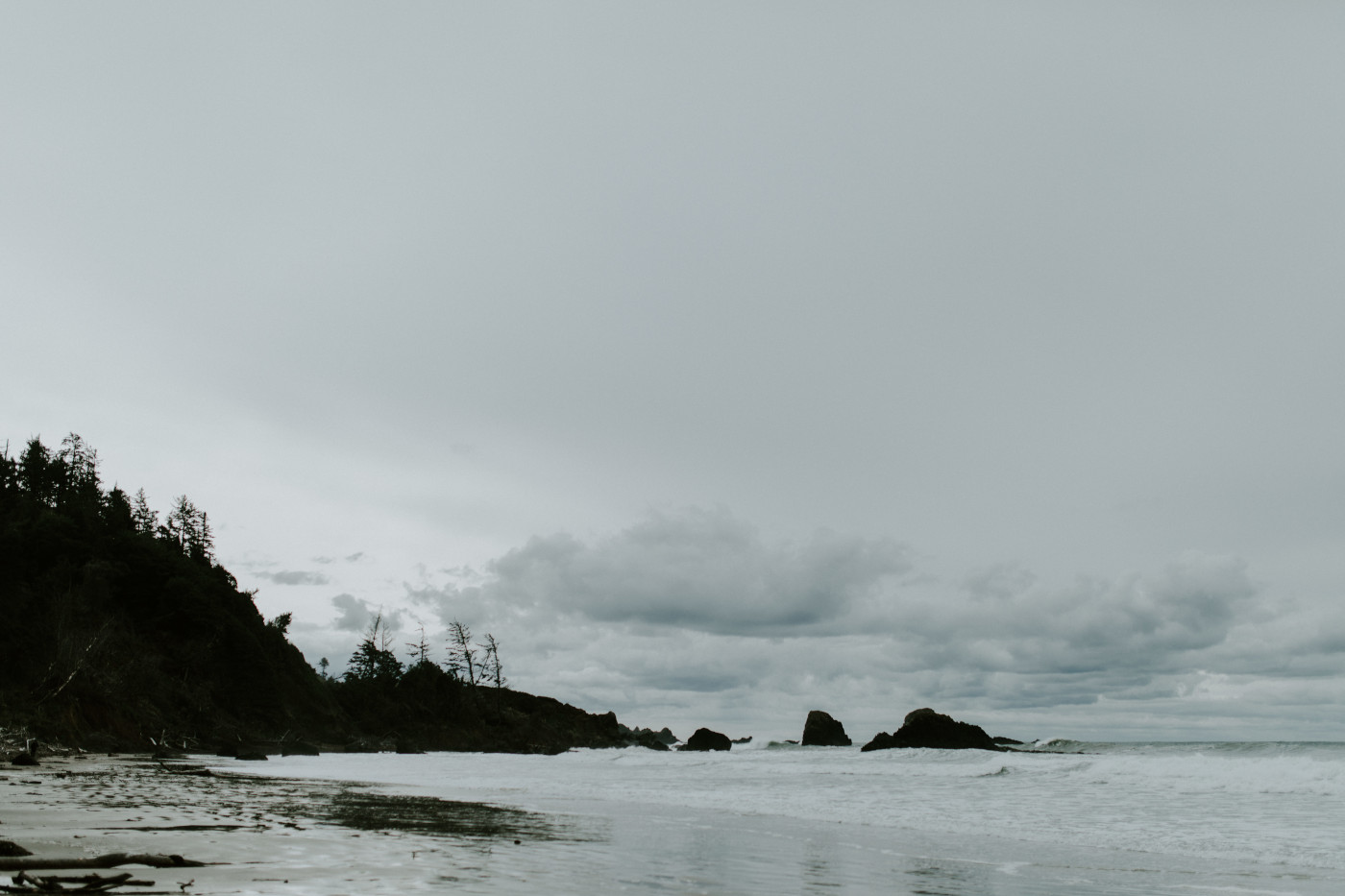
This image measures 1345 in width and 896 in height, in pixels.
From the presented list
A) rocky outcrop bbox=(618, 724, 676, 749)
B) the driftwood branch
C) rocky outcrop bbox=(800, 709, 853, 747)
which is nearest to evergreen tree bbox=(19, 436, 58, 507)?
rocky outcrop bbox=(618, 724, 676, 749)

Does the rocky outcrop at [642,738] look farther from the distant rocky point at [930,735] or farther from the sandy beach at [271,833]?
the sandy beach at [271,833]

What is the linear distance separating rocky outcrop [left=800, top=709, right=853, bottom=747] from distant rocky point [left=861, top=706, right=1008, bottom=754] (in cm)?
1974

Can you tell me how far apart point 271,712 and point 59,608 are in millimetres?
17656

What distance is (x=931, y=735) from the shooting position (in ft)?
176

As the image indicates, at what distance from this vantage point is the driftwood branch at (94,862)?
A: 5914mm

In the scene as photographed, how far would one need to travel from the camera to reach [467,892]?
20.6 feet

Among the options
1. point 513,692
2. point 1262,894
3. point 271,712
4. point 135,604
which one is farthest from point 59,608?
point 1262,894

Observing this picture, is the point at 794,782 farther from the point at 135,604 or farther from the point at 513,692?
the point at 513,692

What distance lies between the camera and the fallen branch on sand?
492cm

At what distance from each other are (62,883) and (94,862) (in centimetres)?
85

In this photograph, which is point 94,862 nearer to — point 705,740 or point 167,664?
point 167,664

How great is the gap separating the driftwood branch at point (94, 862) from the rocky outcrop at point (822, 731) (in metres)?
72.9

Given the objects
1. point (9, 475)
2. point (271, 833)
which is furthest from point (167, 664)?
point (271, 833)

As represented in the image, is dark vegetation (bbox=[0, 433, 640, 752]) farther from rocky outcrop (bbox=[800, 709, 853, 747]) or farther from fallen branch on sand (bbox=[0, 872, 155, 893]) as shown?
fallen branch on sand (bbox=[0, 872, 155, 893])
